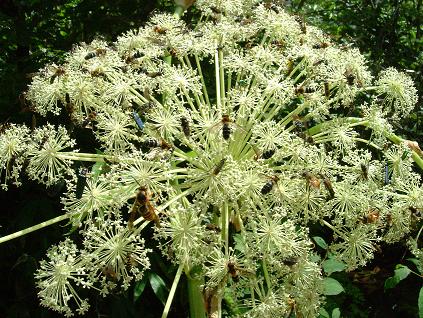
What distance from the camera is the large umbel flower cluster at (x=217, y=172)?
2.33m

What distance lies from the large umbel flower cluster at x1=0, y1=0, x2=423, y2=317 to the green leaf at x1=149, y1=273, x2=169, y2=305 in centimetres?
40

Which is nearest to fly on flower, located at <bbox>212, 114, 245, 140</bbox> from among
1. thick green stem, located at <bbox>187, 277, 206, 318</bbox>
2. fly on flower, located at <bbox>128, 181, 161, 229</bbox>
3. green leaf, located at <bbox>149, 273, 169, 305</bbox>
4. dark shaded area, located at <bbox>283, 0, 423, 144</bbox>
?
fly on flower, located at <bbox>128, 181, 161, 229</bbox>

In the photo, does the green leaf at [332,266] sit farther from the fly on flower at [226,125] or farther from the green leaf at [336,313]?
the fly on flower at [226,125]

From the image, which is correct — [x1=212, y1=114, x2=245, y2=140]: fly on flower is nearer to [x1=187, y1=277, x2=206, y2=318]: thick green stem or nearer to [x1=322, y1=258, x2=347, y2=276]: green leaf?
[x1=187, y1=277, x2=206, y2=318]: thick green stem

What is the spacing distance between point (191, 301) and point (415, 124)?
274cm

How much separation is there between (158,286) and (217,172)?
1.01 meters

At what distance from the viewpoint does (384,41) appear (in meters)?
5.00

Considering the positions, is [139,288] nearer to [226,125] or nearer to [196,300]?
[196,300]

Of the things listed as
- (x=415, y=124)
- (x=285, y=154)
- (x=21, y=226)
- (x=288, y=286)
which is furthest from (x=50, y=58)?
(x=415, y=124)

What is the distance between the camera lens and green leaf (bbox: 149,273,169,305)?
3.02 m

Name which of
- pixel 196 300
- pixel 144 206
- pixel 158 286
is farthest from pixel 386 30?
pixel 144 206

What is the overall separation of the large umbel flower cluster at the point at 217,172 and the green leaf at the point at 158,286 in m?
0.40

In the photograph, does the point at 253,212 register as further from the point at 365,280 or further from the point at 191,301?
the point at 365,280

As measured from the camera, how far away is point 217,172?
231cm
